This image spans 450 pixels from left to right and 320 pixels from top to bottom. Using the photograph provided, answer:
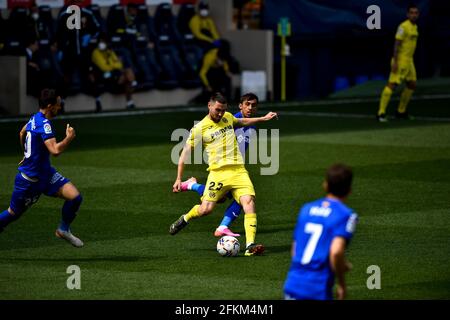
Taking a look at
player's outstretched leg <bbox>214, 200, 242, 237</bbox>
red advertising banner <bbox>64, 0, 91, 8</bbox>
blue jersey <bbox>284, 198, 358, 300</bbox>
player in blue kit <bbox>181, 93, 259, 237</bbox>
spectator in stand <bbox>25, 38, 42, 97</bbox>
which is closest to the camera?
blue jersey <bbox>284, 198, 358, 300</bbox>

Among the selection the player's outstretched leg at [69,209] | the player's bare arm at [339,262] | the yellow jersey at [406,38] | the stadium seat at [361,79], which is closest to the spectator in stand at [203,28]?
the stadium seat at [361,79]

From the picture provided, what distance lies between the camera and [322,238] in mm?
9172

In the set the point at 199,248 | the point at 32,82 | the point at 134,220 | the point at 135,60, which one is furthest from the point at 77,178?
the point at 135,60

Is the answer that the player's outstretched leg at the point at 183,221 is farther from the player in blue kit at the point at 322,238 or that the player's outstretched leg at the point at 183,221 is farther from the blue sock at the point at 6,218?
the player in blue kit at the point at 322,238

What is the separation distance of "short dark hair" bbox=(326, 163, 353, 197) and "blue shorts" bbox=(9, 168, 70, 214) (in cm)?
576

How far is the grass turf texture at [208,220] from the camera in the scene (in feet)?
41.6

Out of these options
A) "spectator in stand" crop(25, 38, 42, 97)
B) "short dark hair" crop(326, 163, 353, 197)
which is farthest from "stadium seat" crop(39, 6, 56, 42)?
"short dark hair" crop(326, 163, 353, 197)

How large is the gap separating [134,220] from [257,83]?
18.6 metres

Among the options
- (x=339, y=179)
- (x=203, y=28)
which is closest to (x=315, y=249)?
(x=339, y=179)

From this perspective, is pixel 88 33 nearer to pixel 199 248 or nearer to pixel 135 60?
pixel 135 60

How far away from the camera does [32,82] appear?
30.5 m

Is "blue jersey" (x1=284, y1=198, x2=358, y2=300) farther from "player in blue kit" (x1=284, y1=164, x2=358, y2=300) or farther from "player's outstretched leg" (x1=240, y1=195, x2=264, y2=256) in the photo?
"player's outstretched leg" (x1=240, y1=195, x2=264, y2=256)

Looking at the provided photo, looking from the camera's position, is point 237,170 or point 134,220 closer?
point 237,170

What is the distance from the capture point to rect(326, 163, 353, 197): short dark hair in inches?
357
